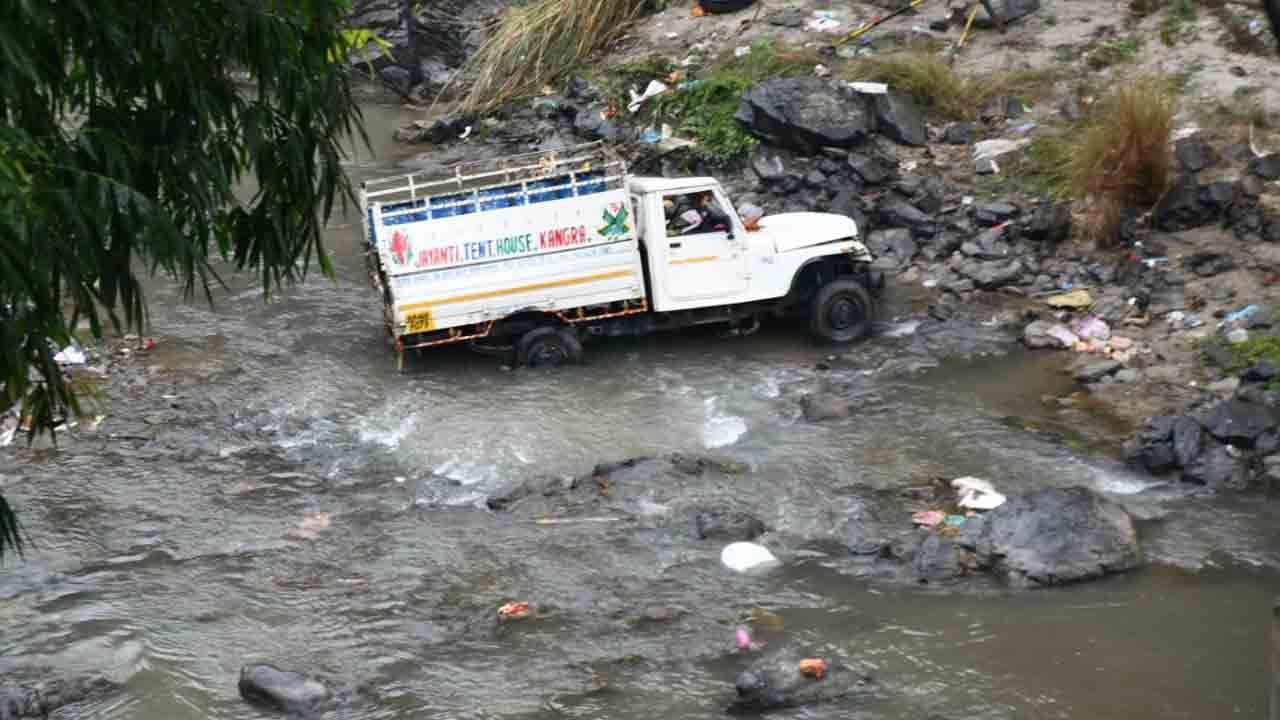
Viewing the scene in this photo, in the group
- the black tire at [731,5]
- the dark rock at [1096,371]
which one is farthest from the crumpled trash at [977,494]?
the black tire at [731,5]

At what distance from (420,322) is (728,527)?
3604mm

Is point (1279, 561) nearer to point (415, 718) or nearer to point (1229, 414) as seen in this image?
point (1229, 414)

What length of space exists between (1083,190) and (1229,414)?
3855 mm

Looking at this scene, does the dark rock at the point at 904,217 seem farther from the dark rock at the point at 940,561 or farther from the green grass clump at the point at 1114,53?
the dark rock at the point at 940,561

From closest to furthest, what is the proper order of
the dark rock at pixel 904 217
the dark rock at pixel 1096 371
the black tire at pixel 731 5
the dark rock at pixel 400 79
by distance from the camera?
the dark rock at pixel 1096 371, the dark rock at pixel 904 217, the black tire at pixel 731 5, the dark rock at pixel 400 79

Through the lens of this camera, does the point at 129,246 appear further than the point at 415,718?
No

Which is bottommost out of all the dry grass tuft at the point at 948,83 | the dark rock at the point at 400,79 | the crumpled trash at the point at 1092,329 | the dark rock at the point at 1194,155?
the crumpled trash at the point at 1092,329

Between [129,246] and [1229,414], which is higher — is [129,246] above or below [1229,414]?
above

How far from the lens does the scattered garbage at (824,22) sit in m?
16.8

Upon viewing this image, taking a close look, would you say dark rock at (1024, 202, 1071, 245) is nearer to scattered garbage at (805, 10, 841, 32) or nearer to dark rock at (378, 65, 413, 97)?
scattered garbage at (805, 10, 841, 32)

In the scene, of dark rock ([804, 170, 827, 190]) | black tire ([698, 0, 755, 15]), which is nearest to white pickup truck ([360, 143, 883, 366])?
dark rock ([804, 170, 827, 190])

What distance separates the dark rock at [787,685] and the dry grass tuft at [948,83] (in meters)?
9.11

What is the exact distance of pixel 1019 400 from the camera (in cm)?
1058

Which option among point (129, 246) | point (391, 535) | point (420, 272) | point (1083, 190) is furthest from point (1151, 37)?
point (129, 246)
